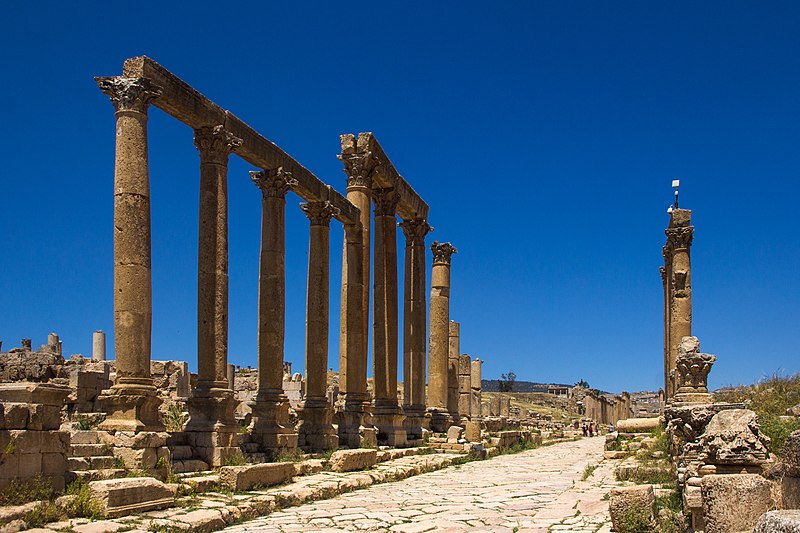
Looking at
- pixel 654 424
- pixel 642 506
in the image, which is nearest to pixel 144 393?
pixel 642 506

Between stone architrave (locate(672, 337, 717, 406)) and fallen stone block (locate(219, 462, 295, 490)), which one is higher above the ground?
stone architrave (locate(672, 337, 717, 406))

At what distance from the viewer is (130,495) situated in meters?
11.2

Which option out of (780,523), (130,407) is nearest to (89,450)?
(130,407)

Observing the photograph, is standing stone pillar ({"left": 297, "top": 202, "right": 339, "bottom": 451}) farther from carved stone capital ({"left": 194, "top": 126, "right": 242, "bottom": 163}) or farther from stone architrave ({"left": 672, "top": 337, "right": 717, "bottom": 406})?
stone architrave ({"left": 672, "top": 337, "right": 717, "bottom": 406})

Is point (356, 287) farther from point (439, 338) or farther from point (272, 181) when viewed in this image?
point (439, 338)

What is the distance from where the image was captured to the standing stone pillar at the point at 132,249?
48.6 feet

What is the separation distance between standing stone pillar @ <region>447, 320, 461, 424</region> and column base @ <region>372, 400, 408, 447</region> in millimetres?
5730

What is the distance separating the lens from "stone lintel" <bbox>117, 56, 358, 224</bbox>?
15688 mm

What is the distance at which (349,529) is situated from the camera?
11438mm

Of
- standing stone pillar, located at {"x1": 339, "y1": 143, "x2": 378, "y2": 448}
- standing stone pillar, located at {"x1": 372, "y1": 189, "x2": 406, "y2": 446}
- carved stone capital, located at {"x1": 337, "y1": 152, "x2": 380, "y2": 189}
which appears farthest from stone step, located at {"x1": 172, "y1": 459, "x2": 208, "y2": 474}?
carved stone capital, located at {"x1": 337, "y1": 152, "x2": 380, "y2": 189}

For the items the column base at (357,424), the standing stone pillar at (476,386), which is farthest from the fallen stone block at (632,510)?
the standing stone pillar at (476,386)

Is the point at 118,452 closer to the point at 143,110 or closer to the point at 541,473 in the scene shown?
the point at 143,110

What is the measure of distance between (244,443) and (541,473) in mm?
6658

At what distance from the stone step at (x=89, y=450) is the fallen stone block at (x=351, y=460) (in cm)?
550
